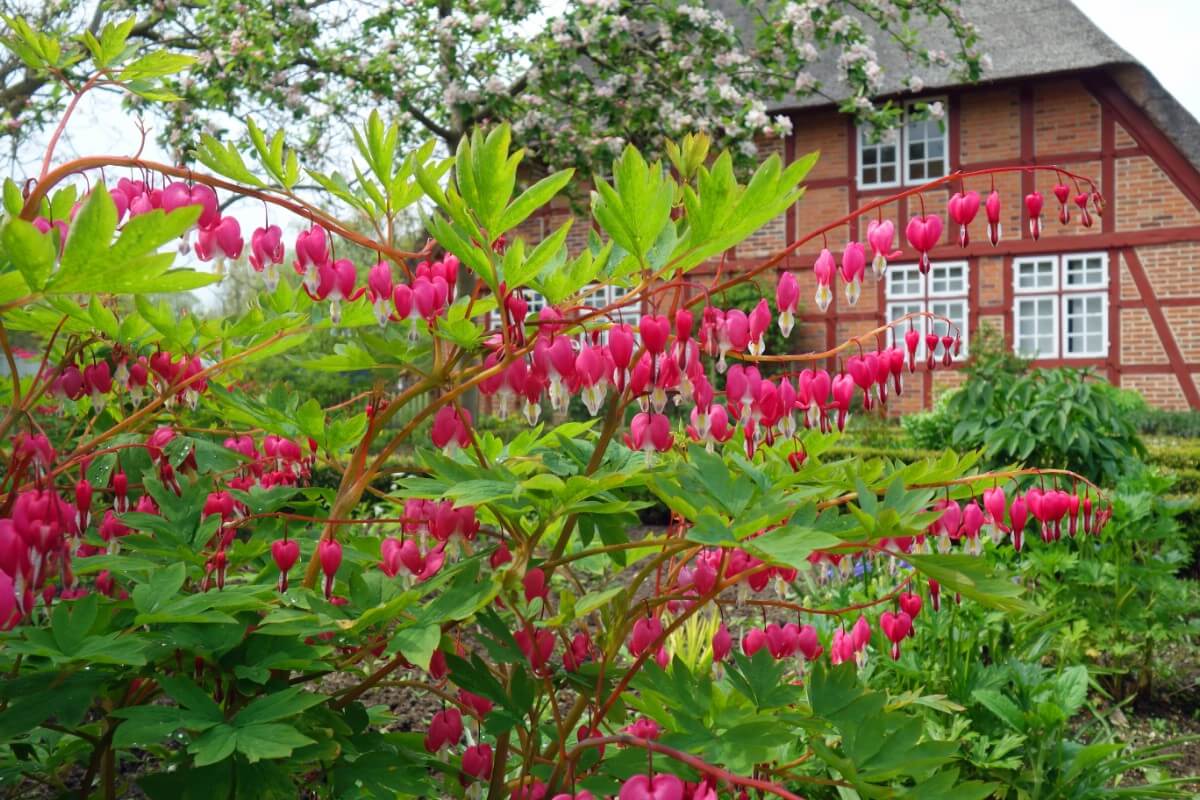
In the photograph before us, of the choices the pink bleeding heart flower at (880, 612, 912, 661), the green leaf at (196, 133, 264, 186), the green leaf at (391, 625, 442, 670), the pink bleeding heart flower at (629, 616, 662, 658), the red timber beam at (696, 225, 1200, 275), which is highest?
the red timber beam at (696, 225, 1200, 275)

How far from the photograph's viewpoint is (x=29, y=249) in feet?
3.24

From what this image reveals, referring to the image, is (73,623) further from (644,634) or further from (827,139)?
(827,139)

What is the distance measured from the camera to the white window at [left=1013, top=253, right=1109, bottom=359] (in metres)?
16.3

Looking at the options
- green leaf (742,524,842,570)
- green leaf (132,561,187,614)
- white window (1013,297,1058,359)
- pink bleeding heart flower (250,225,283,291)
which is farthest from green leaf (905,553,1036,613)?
white window (1013,297,1058,359)

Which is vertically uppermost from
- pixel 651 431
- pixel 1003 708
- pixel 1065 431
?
pixel 651 431

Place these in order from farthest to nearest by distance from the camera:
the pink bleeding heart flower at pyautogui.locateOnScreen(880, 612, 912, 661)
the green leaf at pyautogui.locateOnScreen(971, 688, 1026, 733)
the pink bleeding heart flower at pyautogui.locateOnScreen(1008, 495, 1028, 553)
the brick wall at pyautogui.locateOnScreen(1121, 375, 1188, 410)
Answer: the brick wall at pyautogui.locateOnScreen(1121, 375, 1188, 410)
the green leaf at pyautogui.locateOnScreen(971, 688, 1026, 733)
the pink bleeding heart flower at pyautogui.locateOnScreen(880, 612, 912, 661)
the pink bleeding heart flower at pyautogui.locateOnScreen(1008, 495, 1028, 553)

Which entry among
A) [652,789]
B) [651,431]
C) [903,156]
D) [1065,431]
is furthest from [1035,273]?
[652,789]

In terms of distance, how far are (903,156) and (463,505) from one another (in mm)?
18001

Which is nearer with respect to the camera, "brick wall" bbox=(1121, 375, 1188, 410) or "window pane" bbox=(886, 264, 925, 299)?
"brick wall" bbox=(1121, 375, 1188, 410)

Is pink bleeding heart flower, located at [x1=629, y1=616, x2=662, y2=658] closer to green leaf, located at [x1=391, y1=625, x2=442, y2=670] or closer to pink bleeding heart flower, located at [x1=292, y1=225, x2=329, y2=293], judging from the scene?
green leaf, located at [x1=391, y1=625, x2=442, y2=670]

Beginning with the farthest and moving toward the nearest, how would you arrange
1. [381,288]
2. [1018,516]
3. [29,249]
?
[1018,516] < [381,288] < [29,249]

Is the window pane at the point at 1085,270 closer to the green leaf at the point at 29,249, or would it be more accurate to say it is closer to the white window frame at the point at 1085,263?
the white window frame at the point at 1085,263

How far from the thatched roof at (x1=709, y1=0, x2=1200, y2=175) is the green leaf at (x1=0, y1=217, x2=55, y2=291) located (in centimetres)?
1493

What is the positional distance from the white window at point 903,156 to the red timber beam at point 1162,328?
12.3 ft
